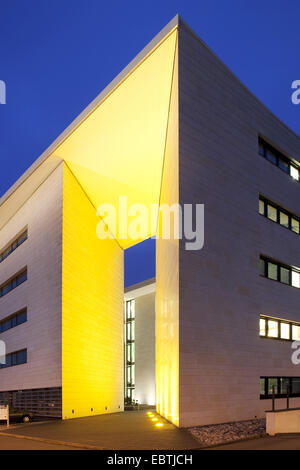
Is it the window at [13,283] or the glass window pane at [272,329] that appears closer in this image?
the glass window pane at [272,329]

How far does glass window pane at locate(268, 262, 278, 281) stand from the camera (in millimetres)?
20125

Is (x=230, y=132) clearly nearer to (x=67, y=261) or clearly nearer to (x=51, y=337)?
(x=67, y=261)

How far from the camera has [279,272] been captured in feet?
68.3

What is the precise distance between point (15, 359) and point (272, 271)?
52.9 feet

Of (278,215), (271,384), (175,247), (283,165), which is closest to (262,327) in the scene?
(271,384)

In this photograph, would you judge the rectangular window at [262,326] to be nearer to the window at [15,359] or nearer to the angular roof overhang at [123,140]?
the angular roof overhang at [123,140]

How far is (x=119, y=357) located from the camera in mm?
29328

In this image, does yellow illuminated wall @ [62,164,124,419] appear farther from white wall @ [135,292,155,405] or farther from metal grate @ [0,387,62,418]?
white wall @ [135,292,155,405]

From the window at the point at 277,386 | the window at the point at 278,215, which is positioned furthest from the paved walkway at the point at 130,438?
the window at the point at 278,215

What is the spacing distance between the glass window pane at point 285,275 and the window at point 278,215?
1.94 m

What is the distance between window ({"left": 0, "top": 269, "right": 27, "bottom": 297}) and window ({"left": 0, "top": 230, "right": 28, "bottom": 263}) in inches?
71.5

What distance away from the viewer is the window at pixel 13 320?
2728cm

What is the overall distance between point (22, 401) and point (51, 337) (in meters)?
5.87
